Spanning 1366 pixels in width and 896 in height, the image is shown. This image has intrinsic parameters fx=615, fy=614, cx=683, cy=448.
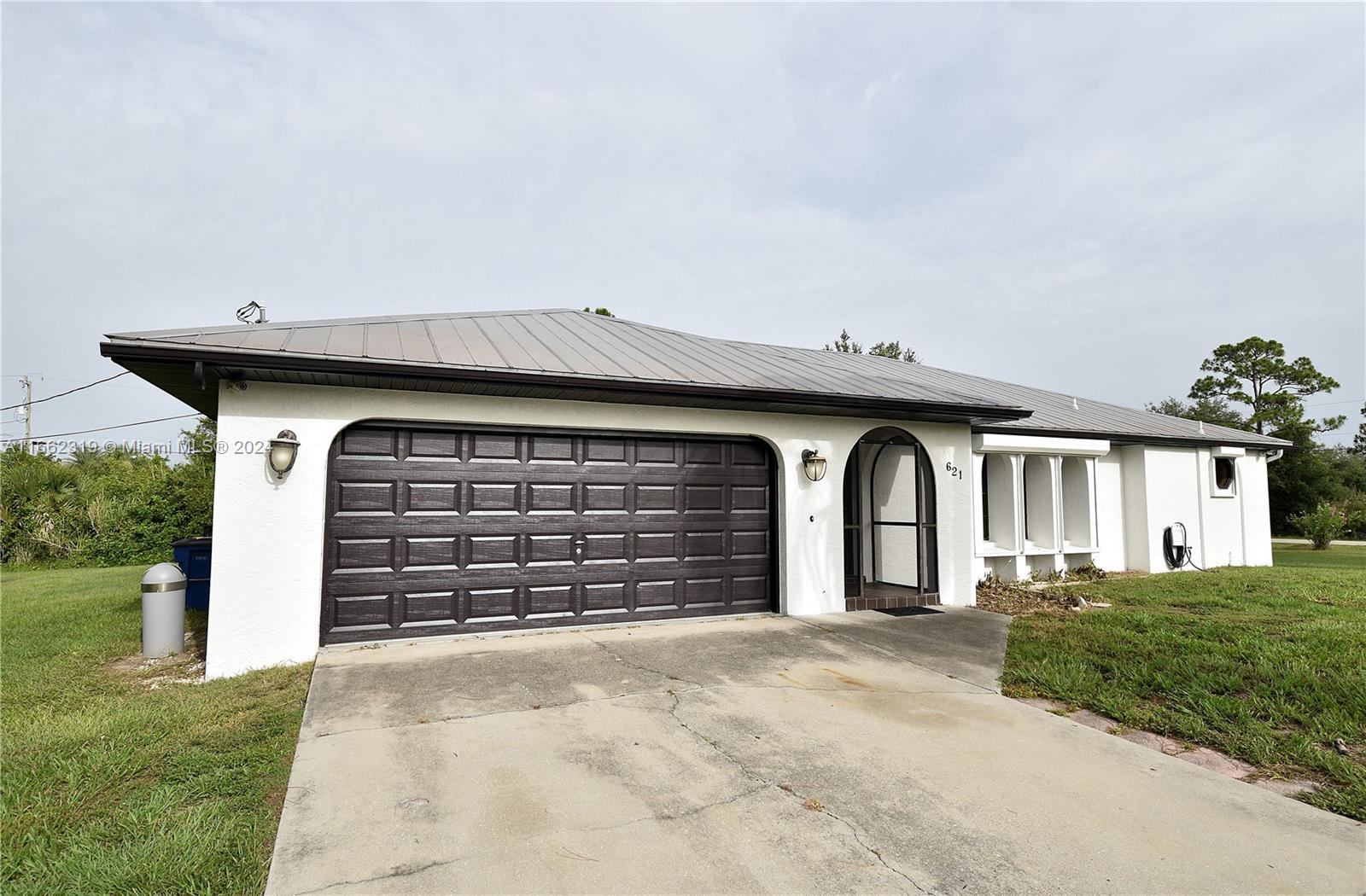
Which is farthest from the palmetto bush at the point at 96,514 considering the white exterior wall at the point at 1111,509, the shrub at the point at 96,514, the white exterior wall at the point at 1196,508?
the white exterior wall at the point at 1196,508

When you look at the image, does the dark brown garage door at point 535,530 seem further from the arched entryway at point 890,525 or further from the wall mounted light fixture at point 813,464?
the arched entryway at point 890,525

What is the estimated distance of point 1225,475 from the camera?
13391 millimetres

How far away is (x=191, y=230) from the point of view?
13.5 meters

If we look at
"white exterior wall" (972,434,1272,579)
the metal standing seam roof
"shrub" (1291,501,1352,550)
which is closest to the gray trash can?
the metal standing seam roof

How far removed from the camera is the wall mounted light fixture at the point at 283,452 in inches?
217

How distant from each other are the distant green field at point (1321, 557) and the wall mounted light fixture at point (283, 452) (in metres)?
18.1

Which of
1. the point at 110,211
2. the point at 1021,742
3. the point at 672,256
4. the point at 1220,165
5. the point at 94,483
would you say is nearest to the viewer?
the point at 1021,742

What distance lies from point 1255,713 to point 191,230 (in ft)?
61.1

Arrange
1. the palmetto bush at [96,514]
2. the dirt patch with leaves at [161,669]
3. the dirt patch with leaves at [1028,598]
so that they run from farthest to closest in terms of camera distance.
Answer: the palmetto bush at [96,514], the dirt patch with leaves at [1028,598], the dirt patch with leaves at [161,669]

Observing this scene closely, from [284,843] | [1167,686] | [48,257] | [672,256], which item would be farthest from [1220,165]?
[48,257]

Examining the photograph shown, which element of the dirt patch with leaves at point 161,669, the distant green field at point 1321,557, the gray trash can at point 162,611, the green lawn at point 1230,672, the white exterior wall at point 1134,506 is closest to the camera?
the green lawn at point 1230,672

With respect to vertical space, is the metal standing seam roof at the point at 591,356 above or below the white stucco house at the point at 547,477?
above

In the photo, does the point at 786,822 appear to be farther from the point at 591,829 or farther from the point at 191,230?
the point at 191,230

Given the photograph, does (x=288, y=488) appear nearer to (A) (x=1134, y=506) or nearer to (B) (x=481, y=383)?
(B) (x=481, y=383)
